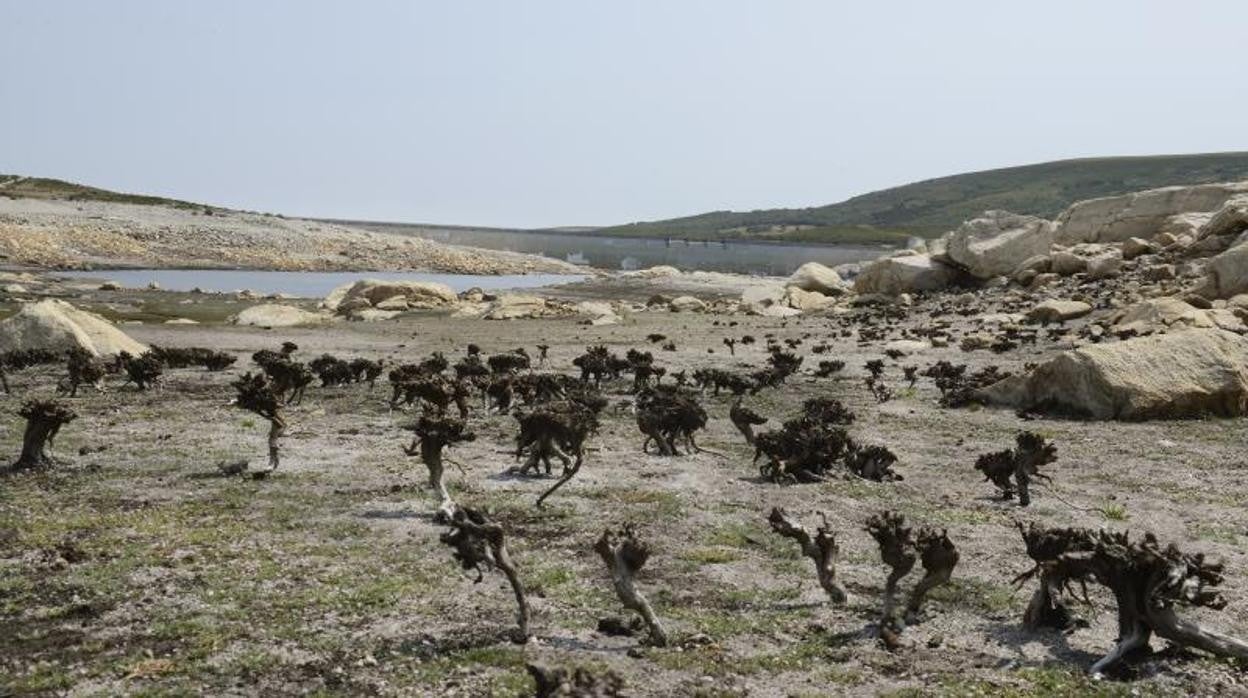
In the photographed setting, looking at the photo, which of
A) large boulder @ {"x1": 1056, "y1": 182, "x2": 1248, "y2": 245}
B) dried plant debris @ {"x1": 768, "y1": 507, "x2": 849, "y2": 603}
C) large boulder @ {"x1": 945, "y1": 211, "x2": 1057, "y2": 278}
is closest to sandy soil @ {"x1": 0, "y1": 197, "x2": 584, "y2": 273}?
large boulder @ {"x1": 945, "y1": 211, "x2": 1057, "y2": 278}

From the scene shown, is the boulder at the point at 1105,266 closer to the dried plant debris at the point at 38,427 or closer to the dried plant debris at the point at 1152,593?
the dried plant debris at the point at 1152,593

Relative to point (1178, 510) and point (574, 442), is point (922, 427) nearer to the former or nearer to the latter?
point (1178, 510)

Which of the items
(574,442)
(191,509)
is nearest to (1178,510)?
(574,442)

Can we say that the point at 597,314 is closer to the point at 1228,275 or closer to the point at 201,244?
the point at 1228,275

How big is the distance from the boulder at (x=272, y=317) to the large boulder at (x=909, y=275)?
42.3 m

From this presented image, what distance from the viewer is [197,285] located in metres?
94.6

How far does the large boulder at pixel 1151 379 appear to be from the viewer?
25.6 meters

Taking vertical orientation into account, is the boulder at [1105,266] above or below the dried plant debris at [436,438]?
above

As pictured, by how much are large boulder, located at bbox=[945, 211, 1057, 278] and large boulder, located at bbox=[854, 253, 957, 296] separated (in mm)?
1444

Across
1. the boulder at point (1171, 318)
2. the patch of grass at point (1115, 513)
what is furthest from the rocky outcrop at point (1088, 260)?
the patch of grass at point (1115, 513)

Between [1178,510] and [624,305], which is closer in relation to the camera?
[1178,510]

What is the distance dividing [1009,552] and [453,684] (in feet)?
29.9

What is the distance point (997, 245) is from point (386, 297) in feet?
151

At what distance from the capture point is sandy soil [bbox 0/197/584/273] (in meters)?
108
